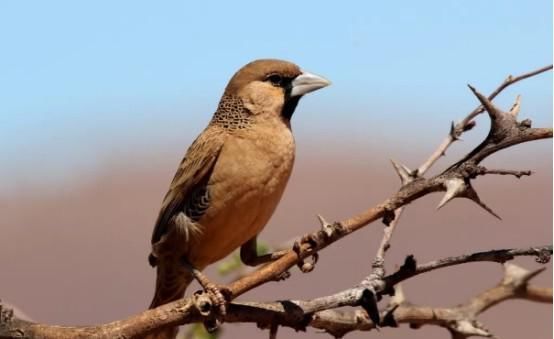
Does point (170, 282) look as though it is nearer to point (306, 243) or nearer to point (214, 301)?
point (214, 301)

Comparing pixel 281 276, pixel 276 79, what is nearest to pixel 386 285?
pixel 281 276

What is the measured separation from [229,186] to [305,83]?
0.89 m

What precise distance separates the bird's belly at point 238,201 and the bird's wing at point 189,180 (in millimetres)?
77

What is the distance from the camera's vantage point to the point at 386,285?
397 cm

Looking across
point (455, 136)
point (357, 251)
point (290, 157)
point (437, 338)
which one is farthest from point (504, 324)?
point (455, 136)

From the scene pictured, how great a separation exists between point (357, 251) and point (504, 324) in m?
6.27

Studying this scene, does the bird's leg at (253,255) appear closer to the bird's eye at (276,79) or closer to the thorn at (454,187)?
the bird's eye at (276,79)

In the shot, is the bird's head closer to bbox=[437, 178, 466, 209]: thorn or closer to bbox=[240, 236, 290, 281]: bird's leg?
bbox=[240, 236, 290, 281]: bird's leg

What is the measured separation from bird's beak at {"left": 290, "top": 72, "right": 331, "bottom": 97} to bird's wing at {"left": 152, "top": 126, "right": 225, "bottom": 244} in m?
0.54

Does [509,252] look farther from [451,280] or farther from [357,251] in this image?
[357,251]

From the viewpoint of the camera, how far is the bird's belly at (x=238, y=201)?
5.49 m

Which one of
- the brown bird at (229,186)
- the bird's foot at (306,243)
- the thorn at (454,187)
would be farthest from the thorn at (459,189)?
the brown bird at (229,186)

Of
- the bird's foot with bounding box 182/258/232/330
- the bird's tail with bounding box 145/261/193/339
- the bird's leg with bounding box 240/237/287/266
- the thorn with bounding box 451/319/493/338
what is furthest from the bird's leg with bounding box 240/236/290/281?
the thorn with bounding box 451/319/493/338

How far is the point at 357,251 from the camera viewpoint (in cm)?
2203
